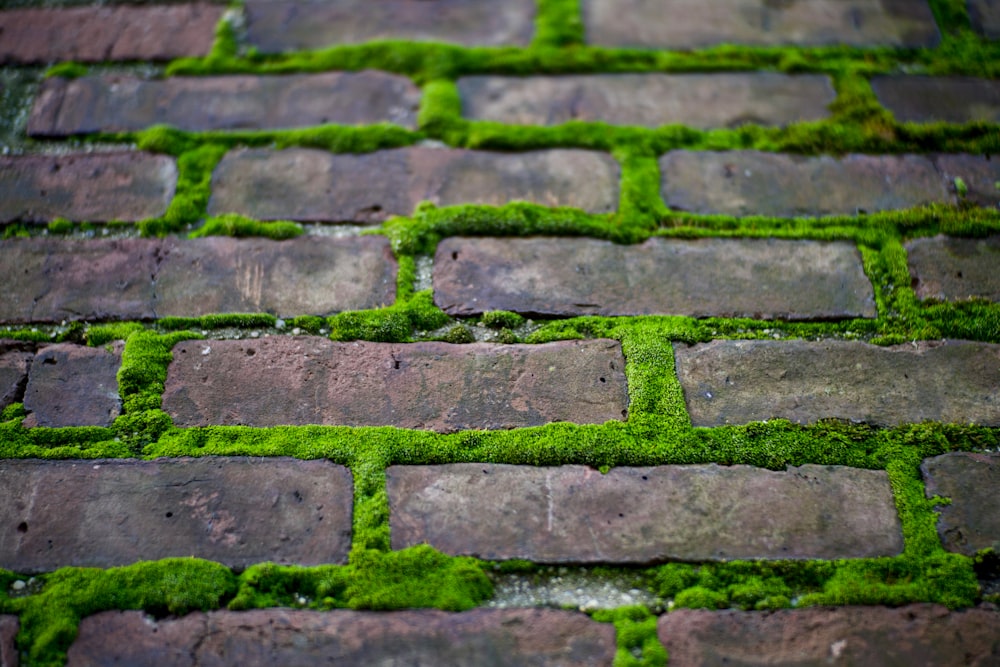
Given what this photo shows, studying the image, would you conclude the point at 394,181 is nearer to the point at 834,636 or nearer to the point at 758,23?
the point at 758,23

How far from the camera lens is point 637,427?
1265 millimetres

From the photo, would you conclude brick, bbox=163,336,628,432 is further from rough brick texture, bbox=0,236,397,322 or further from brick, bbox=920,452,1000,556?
brick, bbox=920,452,1000,556

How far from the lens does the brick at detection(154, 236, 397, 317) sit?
143 cm

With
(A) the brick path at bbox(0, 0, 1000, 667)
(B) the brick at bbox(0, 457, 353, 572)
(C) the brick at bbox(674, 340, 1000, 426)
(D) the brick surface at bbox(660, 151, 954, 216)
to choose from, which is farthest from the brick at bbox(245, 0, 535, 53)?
(B) the brick at bbox(0, 457, 353, 572)

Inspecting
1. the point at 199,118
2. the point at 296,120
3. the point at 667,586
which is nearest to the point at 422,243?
the point at 296,120

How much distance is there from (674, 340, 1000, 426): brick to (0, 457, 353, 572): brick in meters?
0.58

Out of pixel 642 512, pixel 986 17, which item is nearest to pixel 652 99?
pixel 986 17

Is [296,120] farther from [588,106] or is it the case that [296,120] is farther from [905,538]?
[905,538]

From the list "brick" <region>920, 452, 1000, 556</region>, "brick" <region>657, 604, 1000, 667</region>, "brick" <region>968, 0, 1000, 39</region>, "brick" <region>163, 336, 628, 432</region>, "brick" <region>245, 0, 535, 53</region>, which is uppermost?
"brick" <region>245, 0, 535, 53</region>

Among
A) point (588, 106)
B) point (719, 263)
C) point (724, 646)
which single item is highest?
point (588, 106)

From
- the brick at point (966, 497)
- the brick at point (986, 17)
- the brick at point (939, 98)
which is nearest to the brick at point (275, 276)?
the brick at point (966, 497)

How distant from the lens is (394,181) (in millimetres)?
1604

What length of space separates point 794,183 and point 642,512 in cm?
77

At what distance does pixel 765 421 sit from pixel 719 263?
0.33 metres
